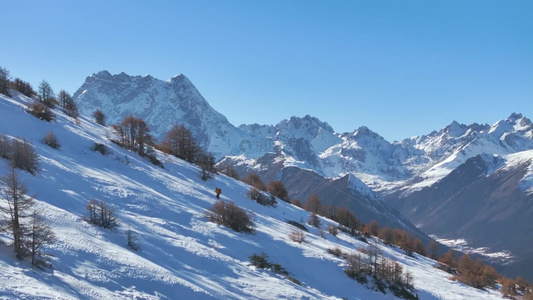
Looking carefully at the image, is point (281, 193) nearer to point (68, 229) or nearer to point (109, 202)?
point (109, 202)

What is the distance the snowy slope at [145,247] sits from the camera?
1536cm

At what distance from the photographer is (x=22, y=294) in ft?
39.6

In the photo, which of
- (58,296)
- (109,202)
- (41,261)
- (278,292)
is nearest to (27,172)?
(109,202)

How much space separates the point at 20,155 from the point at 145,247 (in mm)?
12327

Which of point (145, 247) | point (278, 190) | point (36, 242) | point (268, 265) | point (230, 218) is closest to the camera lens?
point (36, 242)

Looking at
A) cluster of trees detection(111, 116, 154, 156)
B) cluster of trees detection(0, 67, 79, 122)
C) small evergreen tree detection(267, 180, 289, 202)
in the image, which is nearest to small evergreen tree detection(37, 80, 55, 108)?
cluster of trees detection(0, 67, 79, 122)

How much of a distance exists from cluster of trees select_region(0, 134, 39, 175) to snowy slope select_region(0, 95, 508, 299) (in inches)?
27.0

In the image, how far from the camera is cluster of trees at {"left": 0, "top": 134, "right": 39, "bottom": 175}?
2542 cm

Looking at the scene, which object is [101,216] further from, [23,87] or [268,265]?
[23,87]

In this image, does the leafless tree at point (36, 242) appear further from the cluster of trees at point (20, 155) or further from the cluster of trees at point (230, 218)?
the cluster of trees at point (230, 218)

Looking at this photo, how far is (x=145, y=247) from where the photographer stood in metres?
20.4

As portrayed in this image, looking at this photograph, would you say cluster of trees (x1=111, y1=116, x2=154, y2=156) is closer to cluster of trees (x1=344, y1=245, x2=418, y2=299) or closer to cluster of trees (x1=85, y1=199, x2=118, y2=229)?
cluster of trees (x1=85, y1=199, x2=118, y2=229)

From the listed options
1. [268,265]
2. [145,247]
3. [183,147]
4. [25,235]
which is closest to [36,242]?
[25,235]

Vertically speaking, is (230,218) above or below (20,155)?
below
